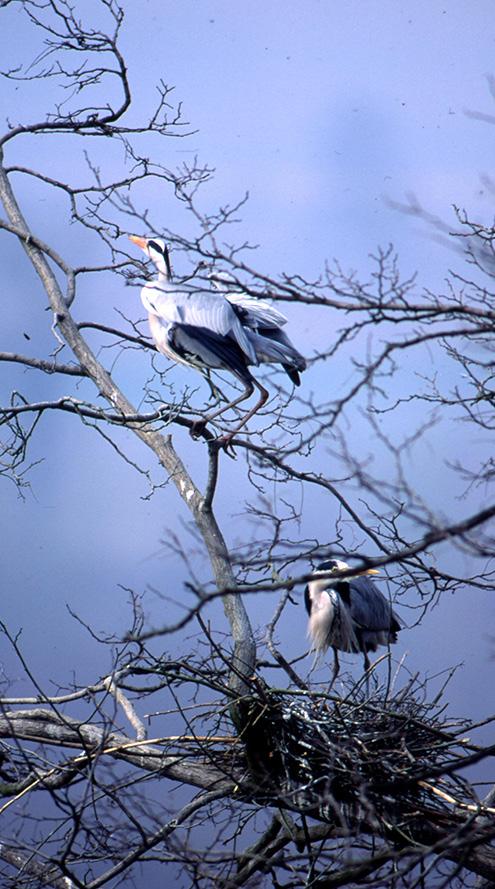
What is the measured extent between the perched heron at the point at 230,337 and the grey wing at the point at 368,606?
49.9 inches

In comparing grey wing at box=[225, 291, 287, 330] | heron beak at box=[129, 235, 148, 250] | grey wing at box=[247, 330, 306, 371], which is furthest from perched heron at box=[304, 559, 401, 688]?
heron beak at box=[129, 235, 148, 250]

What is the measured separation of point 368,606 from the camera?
487 cm

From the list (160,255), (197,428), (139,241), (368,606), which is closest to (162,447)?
(197,428)

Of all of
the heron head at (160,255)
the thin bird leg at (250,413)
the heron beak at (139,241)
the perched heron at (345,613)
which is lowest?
the perched heron at (345,613)

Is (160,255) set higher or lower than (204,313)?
higher

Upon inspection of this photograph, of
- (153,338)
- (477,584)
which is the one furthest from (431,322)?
(153,338)

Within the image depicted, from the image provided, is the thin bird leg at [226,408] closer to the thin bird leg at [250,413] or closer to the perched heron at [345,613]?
the thin bird leg at [250,413]

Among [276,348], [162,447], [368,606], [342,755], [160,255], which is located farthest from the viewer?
[368,606]

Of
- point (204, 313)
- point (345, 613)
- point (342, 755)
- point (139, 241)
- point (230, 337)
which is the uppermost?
point (139, 241)

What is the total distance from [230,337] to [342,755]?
181 cm

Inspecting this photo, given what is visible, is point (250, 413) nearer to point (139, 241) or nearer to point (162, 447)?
point (162, 447)

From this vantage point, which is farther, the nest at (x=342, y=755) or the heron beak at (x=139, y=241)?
the heron beak at (x=139, y=241)

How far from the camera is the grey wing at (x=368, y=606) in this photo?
481 cm

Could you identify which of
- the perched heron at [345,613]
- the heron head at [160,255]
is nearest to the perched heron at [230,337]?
the heron head at [160,255]
